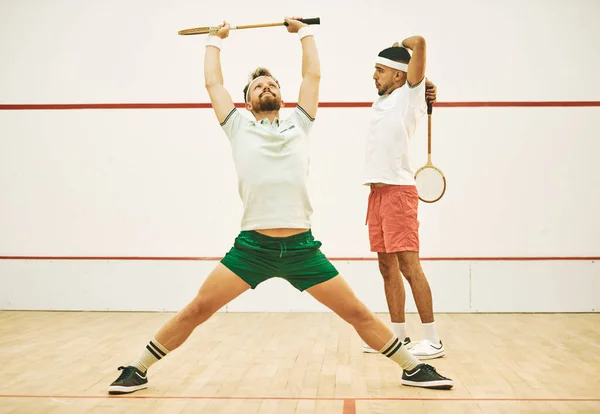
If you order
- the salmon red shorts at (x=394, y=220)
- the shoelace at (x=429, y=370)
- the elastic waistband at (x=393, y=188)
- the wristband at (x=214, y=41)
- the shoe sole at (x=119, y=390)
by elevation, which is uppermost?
the wristband at (x=214, y=41)

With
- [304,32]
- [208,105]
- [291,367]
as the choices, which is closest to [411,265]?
[291,367]

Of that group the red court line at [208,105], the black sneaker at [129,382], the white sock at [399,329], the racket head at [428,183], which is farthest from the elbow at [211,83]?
the red court line at [208,105]

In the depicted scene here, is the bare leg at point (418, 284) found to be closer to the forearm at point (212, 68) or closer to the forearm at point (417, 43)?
the forearm at point (417, 43)

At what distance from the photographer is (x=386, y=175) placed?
10.5 ft

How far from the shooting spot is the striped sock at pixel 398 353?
242 cm

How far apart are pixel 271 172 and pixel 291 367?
3.17 ft

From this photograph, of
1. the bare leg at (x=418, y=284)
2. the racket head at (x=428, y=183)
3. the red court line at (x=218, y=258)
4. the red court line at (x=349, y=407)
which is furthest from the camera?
the red court line at (x=218, y=258)

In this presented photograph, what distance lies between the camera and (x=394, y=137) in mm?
3230

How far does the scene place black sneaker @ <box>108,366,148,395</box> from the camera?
2461 millimetres

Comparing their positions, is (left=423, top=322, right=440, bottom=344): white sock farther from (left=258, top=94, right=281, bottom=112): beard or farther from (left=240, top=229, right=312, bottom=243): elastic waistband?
(left=258, top=94, right=281, bottom=112): beard

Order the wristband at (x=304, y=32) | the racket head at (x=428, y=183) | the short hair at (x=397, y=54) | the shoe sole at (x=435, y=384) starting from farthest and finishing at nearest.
A: the racket head at (x=428, y=183) → the short hair at (x=397, y=54) → the shoe sole at (x=435, y=384) → the wristband at (x=304, y=32)

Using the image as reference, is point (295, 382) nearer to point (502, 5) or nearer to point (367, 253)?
point (367, 253)

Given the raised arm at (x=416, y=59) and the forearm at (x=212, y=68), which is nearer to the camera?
the forearm at (x=212, y=68)

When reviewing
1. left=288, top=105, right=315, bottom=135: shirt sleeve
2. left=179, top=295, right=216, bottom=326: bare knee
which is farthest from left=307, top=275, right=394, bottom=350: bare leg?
left=288, top=105, right=315, bottom=135: shirt sleeve
